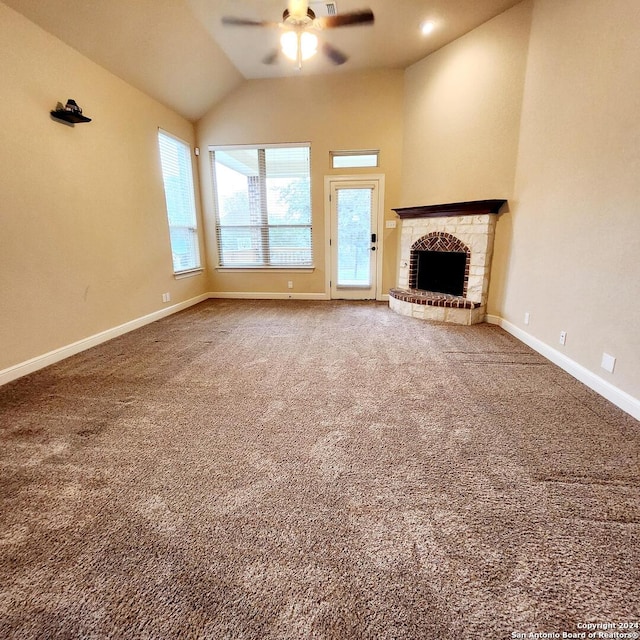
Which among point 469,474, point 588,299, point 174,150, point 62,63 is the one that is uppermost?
point 62,63

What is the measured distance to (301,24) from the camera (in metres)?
2.89

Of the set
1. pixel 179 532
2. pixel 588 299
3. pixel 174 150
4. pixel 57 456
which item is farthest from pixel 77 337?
pixel 588 299

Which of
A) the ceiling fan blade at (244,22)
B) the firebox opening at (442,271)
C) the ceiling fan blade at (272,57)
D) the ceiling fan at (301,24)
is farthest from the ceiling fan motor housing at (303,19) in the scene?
the firebox opening at (442,271)

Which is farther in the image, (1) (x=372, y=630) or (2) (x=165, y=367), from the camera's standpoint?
(2) (x=165, y=367)

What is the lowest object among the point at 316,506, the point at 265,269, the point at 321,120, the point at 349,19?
the point at 316,506

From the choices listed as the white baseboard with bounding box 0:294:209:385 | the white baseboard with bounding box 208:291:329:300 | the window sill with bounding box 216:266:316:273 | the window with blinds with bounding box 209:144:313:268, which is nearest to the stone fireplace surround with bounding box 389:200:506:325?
the white baseboard with bounding box 208:291:329:300

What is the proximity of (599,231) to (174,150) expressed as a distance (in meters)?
5.22

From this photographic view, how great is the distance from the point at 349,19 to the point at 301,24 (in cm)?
108

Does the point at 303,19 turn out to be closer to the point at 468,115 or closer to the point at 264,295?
the point at 468,115

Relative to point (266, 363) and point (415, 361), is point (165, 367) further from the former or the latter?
point (415, 361)

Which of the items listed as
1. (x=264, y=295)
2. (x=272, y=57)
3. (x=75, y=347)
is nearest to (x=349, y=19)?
(x=272, y=57)

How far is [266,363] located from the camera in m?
2.99

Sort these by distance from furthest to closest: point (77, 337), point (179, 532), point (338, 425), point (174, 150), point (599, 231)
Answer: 1. point (174, 150)
2. point (77, 337)
3. point (599, 231)
4. point (338, 425)
5. point (179, 532)

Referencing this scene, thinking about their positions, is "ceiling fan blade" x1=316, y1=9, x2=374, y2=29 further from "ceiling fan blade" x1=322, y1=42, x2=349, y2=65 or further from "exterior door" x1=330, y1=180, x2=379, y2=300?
"exterior door" x1=330, y1=180, x2=379, y2=300
